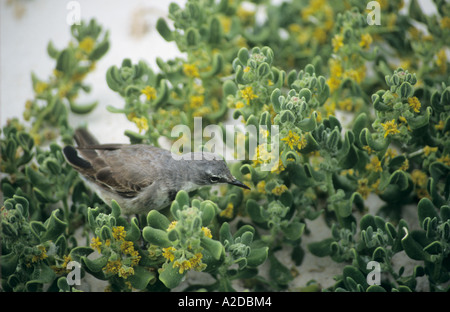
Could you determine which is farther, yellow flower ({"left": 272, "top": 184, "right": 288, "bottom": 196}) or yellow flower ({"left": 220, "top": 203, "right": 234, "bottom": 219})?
yellow flower ({"left": 220, "top": 203, "right": 234, "bottom": 219})

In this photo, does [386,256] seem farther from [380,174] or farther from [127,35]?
[127,35]

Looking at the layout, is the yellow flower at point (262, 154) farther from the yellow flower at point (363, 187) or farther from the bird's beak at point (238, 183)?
the yellow flower at point (363, 187)

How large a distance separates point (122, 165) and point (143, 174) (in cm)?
18

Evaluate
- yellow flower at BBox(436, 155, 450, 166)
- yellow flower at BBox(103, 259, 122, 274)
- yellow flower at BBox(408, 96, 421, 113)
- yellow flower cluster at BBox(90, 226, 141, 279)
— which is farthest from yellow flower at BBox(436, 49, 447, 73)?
yellow flower at BBox(103, 259, 122, 274)

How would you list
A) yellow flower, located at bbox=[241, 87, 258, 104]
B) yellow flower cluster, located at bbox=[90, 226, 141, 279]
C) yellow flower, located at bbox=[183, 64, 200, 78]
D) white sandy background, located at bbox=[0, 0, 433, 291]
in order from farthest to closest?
white sandy background, located at bbox=[0, 0, 433, 291] → yellow flower, located at bbox=[183, 64, 200, 78] → yellow flower, located at bbox=[241, 87, 258, 104] → yellow flower cluster, located at bbox=[90, 226, 141, 279]

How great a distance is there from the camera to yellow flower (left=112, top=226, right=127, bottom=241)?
3125mm

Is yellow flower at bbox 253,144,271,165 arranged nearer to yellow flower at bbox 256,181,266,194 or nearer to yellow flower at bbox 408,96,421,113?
yellow flower at bbox 256,181,266,194

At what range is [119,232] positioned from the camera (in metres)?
3.13

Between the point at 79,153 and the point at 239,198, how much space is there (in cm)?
117

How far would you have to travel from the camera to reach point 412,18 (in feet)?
15.0

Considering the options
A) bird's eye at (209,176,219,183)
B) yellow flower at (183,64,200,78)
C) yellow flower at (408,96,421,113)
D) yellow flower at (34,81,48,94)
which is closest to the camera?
yellow flower at (408,96,421,113)

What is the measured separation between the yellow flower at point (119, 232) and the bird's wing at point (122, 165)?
503 millimetres

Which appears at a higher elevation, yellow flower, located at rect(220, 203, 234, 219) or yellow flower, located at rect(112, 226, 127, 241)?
yellow flower, located at rect(220, 203, 234, 219)

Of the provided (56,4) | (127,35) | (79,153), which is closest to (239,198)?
(79,153)
